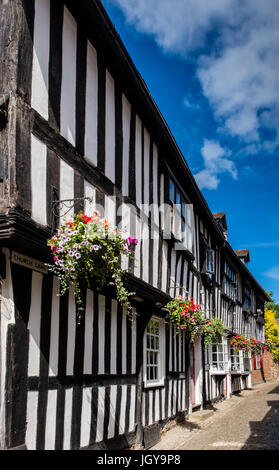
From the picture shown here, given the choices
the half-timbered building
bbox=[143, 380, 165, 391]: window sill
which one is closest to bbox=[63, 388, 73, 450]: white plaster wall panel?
the half-timbered building

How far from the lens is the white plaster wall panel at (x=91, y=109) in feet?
20.9

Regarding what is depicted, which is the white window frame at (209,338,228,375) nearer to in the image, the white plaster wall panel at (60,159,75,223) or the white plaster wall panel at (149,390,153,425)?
the white plaster wall panel at (149,390,153,425)

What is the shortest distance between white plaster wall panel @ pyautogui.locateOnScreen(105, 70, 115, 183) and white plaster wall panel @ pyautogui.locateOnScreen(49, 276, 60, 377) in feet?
7.56

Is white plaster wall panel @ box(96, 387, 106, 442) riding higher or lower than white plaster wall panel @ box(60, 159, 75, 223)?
lower

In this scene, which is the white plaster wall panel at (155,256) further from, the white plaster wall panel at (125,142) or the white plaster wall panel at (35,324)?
the white plaster wall panel at (35,324)

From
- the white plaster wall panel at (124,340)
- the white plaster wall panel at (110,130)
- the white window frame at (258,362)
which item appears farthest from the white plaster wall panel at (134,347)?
the white window frame at (258,362)

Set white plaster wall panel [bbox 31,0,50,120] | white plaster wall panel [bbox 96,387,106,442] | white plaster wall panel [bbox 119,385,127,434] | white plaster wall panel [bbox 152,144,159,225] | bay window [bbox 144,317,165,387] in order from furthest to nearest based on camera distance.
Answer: white plaster wall panel [bbox 152,144,159,225], bay window [bbox 144,317,165,387], white plaster wall panel [bbox 119,385,127,434], white plaster wall panel [bbox 96,387,106,442], white plaster wall panel [bbox 31,0,50,120]

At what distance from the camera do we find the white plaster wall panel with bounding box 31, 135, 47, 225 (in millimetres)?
4906

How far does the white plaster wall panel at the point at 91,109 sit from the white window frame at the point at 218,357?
1011 centimetres

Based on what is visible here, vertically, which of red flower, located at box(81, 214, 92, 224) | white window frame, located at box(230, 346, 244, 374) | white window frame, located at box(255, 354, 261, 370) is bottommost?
white window frame, located at box(255, 354, 261, 370)

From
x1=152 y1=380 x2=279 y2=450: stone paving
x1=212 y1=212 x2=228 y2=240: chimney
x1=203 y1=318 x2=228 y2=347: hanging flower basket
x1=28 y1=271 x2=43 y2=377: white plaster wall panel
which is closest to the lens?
x1=28 y1=271 x2=43 y2=377: white plaster wall panel

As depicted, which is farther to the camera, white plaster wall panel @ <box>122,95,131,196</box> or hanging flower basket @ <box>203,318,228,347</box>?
hanging flower basket @ <box>203,318,228,347</box>

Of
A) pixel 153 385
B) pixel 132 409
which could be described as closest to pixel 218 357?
pixel 153 385
